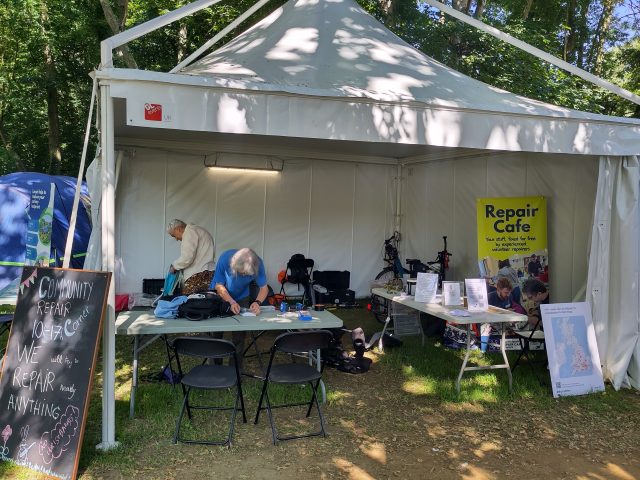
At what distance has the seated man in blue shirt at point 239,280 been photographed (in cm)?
373

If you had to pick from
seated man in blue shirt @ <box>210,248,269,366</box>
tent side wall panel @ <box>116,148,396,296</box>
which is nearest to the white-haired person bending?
seated man in blue shirt @ <box>210,248,269,366</box>

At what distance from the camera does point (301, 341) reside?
306cm

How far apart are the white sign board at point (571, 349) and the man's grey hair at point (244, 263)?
2395 millimetres

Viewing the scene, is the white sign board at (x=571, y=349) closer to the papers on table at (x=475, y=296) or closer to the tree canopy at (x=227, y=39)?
the papers on table at (x=475, y=296)

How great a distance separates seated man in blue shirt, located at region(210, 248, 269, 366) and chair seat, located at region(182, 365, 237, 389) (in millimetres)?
→ 584

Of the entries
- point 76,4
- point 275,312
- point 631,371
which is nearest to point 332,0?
point 275,312

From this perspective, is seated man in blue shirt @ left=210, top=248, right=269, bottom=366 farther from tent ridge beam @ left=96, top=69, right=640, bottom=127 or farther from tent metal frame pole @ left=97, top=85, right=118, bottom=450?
tent ridge beam @ left=96, top=69, right=640, bottom=127

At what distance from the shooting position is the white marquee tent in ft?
10.2

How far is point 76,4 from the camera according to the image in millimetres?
11617

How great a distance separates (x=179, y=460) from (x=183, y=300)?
1233 millimetres

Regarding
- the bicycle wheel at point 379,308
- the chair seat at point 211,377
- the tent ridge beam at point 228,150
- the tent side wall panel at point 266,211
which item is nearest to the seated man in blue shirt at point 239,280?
the chair seat at point 211,377

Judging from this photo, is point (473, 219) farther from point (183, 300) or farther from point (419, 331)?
point (183, 300)

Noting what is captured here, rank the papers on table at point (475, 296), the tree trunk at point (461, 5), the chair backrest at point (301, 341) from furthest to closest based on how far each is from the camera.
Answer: the tree trunk at point (461, 5), the papers on table at point (475, 296), the chair backrest at point (301, 341)

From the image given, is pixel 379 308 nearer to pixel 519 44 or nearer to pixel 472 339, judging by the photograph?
pixel 472 339
